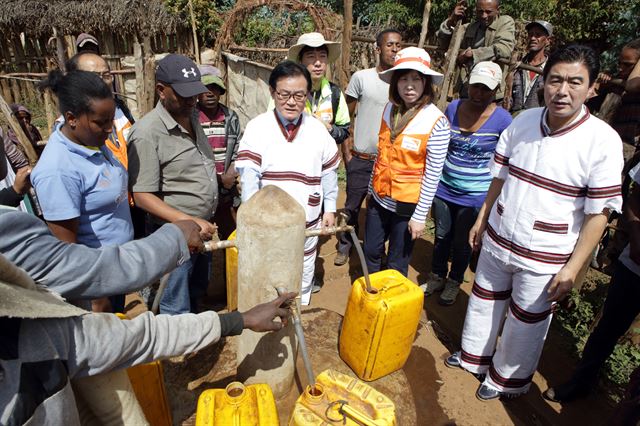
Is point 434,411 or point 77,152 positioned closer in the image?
point 77,152

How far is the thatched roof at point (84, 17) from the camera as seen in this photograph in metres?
10.4

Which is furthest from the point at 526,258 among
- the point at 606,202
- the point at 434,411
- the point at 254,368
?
the point at 254,368

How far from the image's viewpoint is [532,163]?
7.67 feet

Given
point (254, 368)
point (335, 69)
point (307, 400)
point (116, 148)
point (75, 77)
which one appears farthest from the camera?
point (335, 69)

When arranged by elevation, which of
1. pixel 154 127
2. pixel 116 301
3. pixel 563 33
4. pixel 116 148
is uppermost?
pixel 563 33

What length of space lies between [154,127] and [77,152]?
19.3 inches

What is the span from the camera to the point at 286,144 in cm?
275

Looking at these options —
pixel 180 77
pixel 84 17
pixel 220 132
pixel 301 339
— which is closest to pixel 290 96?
pixel 180 77

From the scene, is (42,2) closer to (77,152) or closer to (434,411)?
(77,152)

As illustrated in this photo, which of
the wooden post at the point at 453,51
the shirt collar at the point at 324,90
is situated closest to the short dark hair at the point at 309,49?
the shirt collar at the point at 324,90

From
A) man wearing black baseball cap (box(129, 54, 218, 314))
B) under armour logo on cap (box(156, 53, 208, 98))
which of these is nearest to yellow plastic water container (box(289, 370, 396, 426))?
man wearing black baseball cap (box(129, 54, 218, 314))

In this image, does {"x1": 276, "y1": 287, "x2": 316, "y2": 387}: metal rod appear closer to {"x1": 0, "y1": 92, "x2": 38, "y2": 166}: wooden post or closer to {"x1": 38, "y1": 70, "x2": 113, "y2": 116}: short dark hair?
{"x1": 38, "y1": 70, "x2": 113, "y2": 116}: short dark hair

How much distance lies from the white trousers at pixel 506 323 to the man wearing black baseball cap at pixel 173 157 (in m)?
1.84

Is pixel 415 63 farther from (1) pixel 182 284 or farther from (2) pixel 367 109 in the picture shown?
(1) pixel 182 284
